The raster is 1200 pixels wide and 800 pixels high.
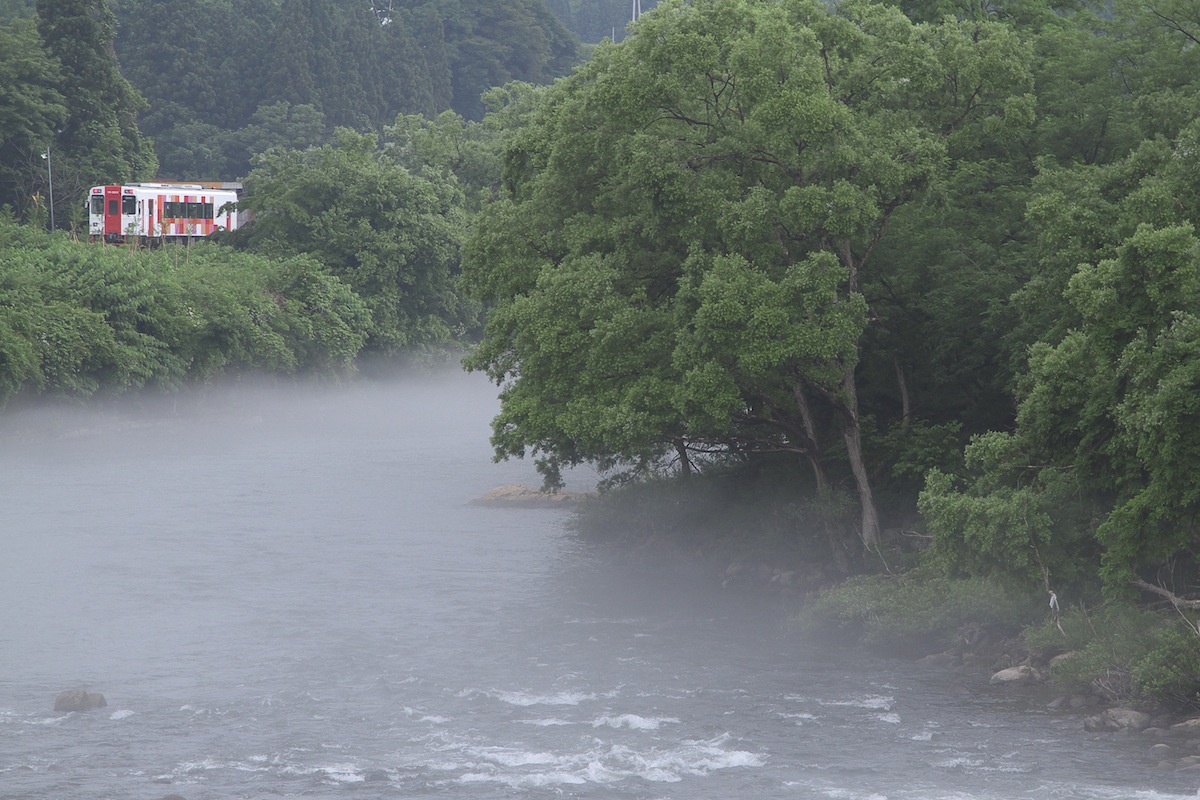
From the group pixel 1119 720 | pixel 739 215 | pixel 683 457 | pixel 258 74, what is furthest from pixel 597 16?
pixel 1119 720

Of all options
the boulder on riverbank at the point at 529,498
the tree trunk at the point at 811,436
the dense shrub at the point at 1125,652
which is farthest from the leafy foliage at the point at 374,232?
the dense shrub at the point at 1125,652

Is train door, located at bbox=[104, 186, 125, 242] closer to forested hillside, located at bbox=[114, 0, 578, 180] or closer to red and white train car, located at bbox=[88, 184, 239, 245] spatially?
red and white train car, located at bbox=[88, 184, 239, 245]

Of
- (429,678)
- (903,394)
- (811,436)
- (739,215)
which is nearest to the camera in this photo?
(429,678)

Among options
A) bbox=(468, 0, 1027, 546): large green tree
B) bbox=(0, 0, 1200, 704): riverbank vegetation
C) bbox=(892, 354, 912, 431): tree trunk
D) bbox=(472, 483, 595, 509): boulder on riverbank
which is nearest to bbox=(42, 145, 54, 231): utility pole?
bbox=(472, 483, 595, 509): boulder on riverbank

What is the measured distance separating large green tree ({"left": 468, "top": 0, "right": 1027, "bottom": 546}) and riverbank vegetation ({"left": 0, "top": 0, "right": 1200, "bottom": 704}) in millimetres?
75

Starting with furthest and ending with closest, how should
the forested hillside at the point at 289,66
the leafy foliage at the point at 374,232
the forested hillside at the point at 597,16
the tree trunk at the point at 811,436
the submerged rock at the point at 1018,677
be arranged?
the forested hillside at the point at 597,16, the forested hillside at the point at 289,66, the leafy foliage at the point at 374,232, the tree trunk at the point at 811,436, the submerged rock at the point at 1018,677

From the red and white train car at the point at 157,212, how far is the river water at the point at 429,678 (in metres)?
32.3

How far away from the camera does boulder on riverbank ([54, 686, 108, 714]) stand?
24609mm

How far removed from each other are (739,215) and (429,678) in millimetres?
10323

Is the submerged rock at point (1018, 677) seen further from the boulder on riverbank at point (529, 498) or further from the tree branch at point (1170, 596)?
the boulder on riverbank at point (529, 498)

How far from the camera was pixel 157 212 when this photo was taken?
78.4 m

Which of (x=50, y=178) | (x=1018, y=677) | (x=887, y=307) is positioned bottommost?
(x=1018, y=677)

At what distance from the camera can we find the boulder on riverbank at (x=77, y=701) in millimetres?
24609

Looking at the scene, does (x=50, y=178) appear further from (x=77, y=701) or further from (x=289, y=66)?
(x=77, y=701)
